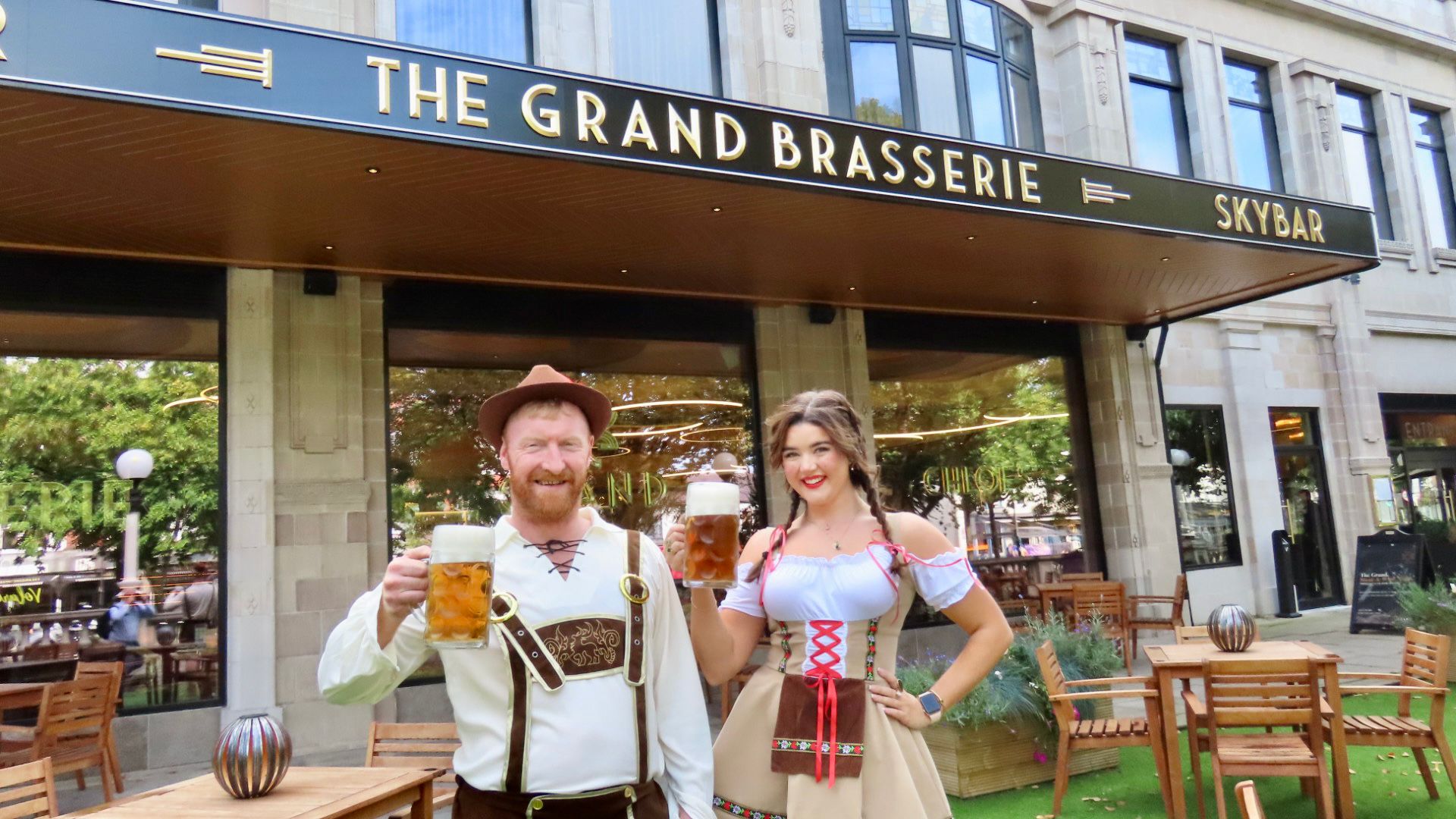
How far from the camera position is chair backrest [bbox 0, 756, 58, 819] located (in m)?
3.26

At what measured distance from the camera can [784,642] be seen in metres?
2.62

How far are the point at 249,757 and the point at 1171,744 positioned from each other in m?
4.12

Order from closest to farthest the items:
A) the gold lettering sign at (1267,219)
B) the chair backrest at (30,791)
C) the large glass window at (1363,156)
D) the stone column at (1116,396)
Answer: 1. the chair backrest at (30,791)
2. the gold lettering sign at (1267,219)
3. the stone column at (1116,396)
4. the large glass window at (1363,156)

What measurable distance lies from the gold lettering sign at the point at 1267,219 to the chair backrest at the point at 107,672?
923 centimetres

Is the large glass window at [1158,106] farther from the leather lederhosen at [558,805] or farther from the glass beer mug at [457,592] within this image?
the glass beer mug at [457,592]

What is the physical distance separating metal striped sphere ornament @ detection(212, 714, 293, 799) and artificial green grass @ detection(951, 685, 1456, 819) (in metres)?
3.58

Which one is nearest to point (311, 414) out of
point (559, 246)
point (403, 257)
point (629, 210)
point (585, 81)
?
point (403, 257)

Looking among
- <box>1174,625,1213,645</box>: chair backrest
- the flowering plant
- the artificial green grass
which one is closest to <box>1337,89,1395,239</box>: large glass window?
the artificial green grass

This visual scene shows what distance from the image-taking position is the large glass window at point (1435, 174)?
1577cm

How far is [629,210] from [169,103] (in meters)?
2.97

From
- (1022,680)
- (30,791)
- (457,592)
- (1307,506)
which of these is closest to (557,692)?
(457,592)

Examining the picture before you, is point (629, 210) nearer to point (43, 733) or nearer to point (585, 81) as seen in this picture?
point (585, 81)

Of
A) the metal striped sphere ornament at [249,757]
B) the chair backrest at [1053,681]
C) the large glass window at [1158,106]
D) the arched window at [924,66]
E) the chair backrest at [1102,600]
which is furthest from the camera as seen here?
the large glass window at [1158,106]

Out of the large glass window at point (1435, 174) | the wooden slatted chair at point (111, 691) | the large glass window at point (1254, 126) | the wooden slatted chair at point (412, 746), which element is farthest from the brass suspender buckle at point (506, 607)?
the large glass window at point (1435, 174)
